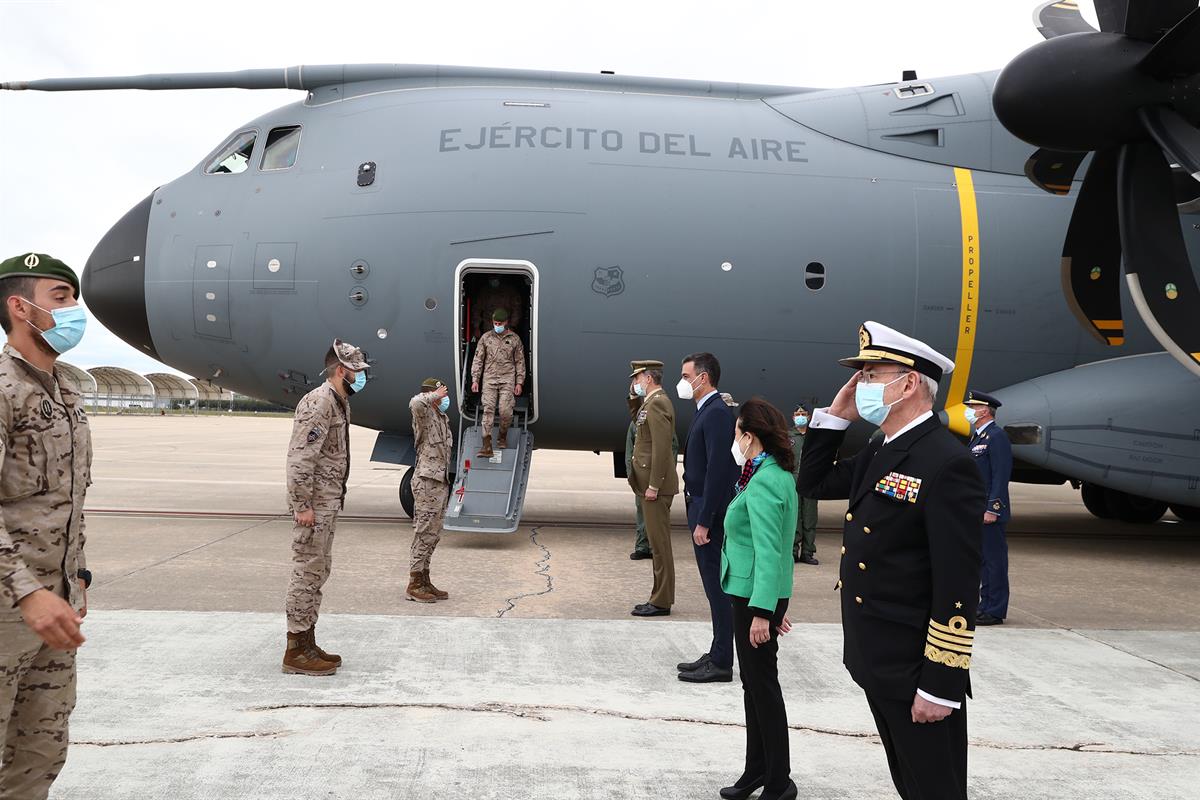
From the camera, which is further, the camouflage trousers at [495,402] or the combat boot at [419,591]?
the camouflage trousers at [495,402]

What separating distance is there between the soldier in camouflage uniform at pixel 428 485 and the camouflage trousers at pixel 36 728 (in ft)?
13.5

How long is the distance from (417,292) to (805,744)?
7.24 m

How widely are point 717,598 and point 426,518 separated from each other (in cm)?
290

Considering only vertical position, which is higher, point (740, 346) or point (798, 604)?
point (740, 346)

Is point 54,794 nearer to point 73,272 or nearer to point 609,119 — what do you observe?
point 73,272

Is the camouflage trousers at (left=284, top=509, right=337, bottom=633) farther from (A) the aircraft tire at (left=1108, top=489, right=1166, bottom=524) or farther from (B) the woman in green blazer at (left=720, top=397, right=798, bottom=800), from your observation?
(A) the aircraft tire at (left=1108, top=489, right=1166, bottom=524)

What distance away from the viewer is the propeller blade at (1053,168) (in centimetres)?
790

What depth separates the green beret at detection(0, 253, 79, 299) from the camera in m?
3.00

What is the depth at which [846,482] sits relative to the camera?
11.2 ft

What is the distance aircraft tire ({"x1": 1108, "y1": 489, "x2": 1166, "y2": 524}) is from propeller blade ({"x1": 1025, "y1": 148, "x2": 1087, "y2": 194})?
7.29 m

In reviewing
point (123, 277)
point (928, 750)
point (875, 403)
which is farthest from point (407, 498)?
point (928, 750)

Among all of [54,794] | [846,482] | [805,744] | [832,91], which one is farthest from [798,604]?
[832,91]

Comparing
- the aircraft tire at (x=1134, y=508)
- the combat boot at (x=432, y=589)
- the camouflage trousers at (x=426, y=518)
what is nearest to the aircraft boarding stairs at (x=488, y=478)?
the camouflage trousers at (x=426, y=518)

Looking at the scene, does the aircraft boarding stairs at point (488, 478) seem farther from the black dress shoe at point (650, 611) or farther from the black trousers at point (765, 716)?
the black trousers at point (765, 716)
